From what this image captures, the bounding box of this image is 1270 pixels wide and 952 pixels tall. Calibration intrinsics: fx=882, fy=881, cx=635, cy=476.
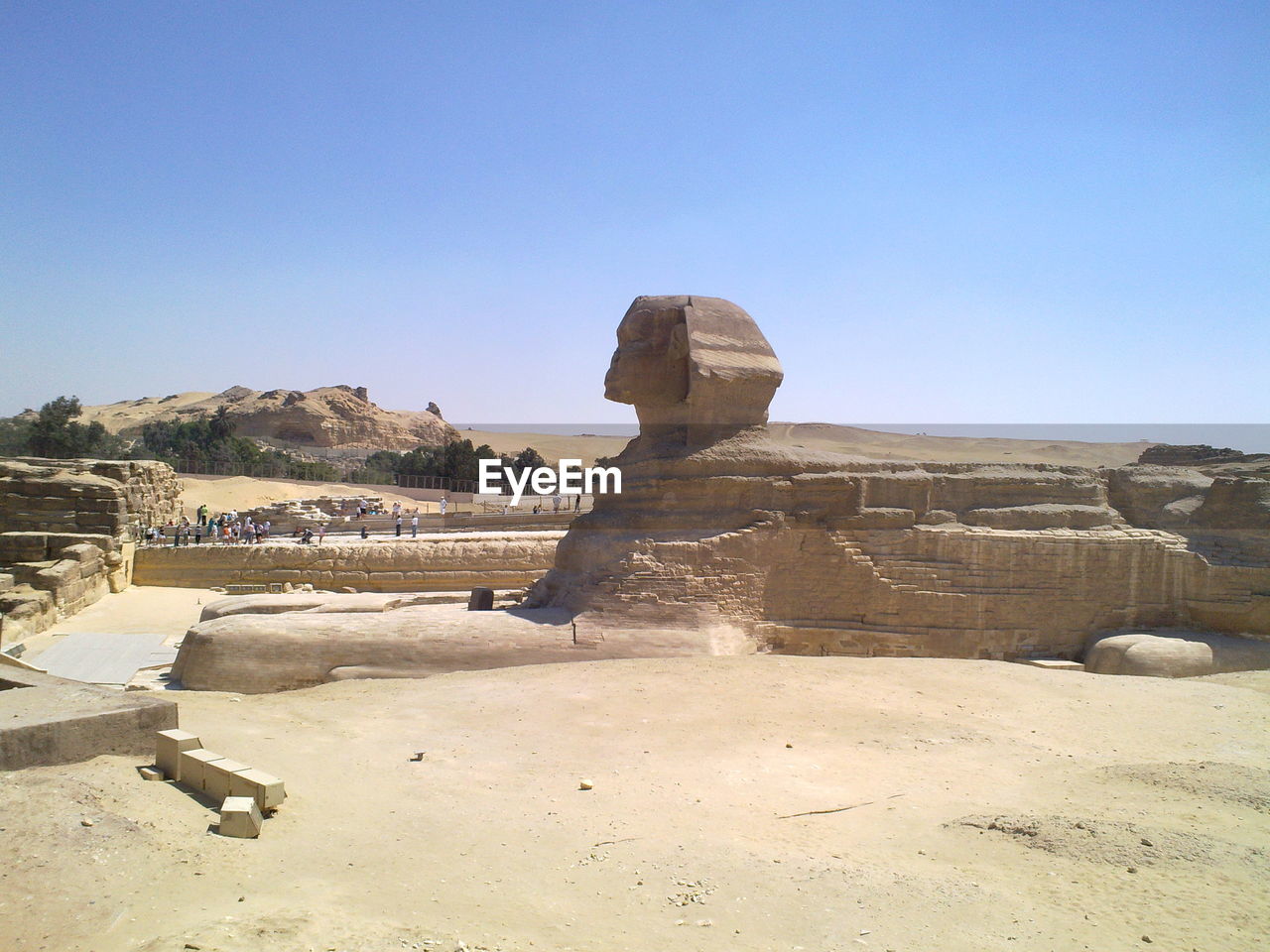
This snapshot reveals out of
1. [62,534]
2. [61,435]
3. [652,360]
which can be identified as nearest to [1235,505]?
[652,360]

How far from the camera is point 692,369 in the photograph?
813 centimetres

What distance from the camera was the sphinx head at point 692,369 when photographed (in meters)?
8.27

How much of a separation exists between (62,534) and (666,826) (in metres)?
11.3

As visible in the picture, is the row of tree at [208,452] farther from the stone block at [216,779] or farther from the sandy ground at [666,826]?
the stone block at [216,779]

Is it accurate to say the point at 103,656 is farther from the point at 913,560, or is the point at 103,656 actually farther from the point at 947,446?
the point at 947,446

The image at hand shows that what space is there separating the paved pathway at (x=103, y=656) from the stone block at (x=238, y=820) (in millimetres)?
4680

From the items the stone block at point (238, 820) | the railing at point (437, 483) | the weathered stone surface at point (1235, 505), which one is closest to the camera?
the stone block at point (238, 820)

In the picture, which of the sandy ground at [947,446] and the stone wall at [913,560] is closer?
the stone wall at [913,560]

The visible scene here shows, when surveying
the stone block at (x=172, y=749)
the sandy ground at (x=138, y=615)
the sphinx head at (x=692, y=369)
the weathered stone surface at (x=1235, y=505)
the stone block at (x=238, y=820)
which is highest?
the sphinx head at (x=692, y=369)

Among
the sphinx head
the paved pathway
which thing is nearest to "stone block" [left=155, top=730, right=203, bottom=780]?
the paved pathway

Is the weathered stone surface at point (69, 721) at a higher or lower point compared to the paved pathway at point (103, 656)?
higher

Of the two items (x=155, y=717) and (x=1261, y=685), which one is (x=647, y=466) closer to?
(x=155, y=717)

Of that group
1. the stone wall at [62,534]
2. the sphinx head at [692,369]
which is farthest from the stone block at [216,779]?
the stone wall at [62,534]

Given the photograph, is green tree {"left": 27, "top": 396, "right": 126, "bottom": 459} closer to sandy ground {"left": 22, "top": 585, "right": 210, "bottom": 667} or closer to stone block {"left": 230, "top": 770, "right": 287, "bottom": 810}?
sandy ground {"left": 22, "top": 585, "right": 210, "bottom": 667}
